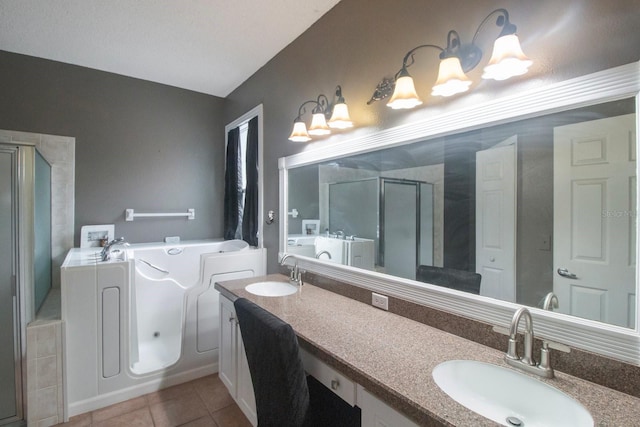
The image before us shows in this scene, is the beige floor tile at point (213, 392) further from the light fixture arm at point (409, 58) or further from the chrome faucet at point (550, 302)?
the light fixture arm at point (409, 58)

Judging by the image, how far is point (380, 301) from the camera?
159cm

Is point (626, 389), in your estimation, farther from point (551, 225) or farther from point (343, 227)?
point (343, 227)

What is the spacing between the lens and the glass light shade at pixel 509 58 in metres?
1.00

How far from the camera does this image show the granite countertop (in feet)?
2.56

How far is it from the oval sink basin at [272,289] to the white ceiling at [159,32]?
179 centimetres

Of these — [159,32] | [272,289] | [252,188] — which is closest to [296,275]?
[272,289]

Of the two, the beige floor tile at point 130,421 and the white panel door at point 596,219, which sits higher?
the white panel door at point 596,219

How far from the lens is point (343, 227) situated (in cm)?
220

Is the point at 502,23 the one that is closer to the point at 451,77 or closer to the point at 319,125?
the point at 451,77

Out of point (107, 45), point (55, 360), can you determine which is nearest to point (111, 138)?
point (107, 45)

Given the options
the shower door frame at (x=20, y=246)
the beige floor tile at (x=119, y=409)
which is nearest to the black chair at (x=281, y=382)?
the beige floor tile at (x=119, y=409)

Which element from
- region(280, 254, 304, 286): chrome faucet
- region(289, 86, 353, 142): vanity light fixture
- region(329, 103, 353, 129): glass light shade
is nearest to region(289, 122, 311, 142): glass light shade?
region(289, 86, 353, 142): vanity light fixture

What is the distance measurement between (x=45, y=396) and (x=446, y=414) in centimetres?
234

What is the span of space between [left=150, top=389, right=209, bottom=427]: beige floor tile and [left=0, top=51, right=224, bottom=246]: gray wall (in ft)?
5.28
